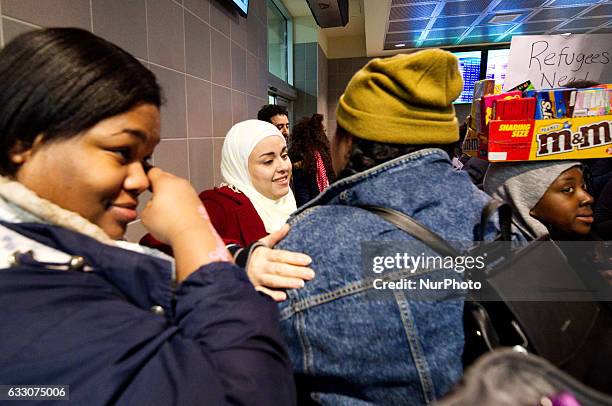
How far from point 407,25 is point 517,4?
156 cm

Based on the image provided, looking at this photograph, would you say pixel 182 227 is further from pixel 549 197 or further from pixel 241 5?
pixel 241 5

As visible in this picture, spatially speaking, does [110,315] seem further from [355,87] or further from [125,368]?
[355,87]

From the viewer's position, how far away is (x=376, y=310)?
0.67 meters

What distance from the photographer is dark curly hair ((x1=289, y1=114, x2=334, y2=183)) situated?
128 inches

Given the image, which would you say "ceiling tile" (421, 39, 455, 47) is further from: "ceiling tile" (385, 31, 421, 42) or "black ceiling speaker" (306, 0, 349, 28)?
"black ceiling speaker" (306, 0, 349, 28)

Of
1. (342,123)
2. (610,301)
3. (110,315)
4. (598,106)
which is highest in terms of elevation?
(598,106)

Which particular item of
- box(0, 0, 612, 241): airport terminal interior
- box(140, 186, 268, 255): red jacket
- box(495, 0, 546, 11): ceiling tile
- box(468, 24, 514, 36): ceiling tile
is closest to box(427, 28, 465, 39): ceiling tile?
box(0, 0, 612, 241): airport terminal interior

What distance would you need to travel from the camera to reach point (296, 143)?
11.2ft

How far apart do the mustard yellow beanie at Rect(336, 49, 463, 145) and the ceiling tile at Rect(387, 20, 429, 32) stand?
559cm

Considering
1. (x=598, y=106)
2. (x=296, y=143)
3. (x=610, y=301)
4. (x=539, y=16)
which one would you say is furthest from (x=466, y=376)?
(x=539, y=16)

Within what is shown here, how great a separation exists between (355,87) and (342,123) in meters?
0.09

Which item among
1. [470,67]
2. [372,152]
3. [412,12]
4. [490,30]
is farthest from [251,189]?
[470,67]

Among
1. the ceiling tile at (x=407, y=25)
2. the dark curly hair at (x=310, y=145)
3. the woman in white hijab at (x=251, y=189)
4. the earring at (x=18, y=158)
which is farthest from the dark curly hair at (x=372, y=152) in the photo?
the ceiling tile at (x=407, y=25)

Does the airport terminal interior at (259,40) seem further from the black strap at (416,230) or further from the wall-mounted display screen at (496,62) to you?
the black strap at (416,230)
